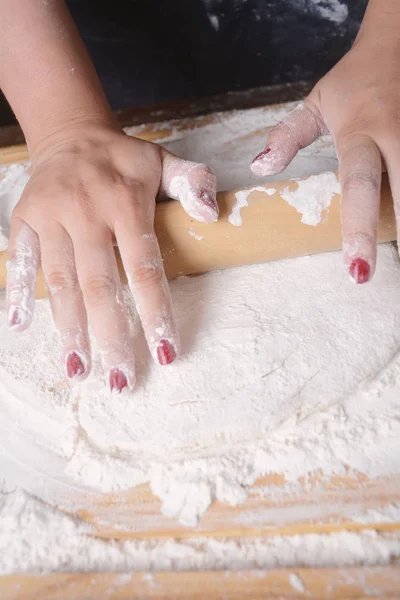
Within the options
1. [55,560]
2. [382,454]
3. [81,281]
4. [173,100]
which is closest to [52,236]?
[81,281]

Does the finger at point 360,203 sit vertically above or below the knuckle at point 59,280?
above

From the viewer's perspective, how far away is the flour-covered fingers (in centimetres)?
64

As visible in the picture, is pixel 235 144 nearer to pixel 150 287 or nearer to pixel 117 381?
pixel 150 287

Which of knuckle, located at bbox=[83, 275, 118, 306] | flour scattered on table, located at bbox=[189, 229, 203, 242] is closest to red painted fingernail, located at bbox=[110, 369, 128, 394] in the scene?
knuckle, located at bbox=[83, 275, 118, 306]

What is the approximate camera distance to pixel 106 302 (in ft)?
2.17

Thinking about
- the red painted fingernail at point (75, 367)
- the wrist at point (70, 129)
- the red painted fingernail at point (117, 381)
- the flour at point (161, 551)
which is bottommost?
the flour at point (161, 551)

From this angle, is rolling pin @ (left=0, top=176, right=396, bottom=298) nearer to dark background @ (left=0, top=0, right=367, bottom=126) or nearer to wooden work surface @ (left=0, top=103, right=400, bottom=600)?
wooden work surface @ (left=0, top=103, right=400, bottom=600)

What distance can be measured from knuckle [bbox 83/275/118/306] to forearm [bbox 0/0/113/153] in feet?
1.14

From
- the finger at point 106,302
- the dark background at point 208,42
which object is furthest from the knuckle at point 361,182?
the dark background at point 208,42

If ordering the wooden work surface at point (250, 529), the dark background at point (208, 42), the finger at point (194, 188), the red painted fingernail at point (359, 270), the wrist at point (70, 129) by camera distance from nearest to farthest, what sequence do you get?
the wooden work surface at point (250, 529), the red painted fingernail at point (359, 270), the finger at point (194, 188), the wrist at point (70, 129), the dark background at point (208, 42)

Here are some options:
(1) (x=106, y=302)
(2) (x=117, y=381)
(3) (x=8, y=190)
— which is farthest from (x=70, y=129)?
(2) (x=117, y=381)

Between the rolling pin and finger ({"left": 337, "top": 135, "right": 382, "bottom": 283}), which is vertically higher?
finger ({"left": 337, "top": 135, "right": 382, "bottom": 283})

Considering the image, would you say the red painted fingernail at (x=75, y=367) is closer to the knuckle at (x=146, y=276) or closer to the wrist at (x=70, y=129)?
the knuckle at (x=146, y=276)

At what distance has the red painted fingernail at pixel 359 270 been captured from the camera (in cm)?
59
